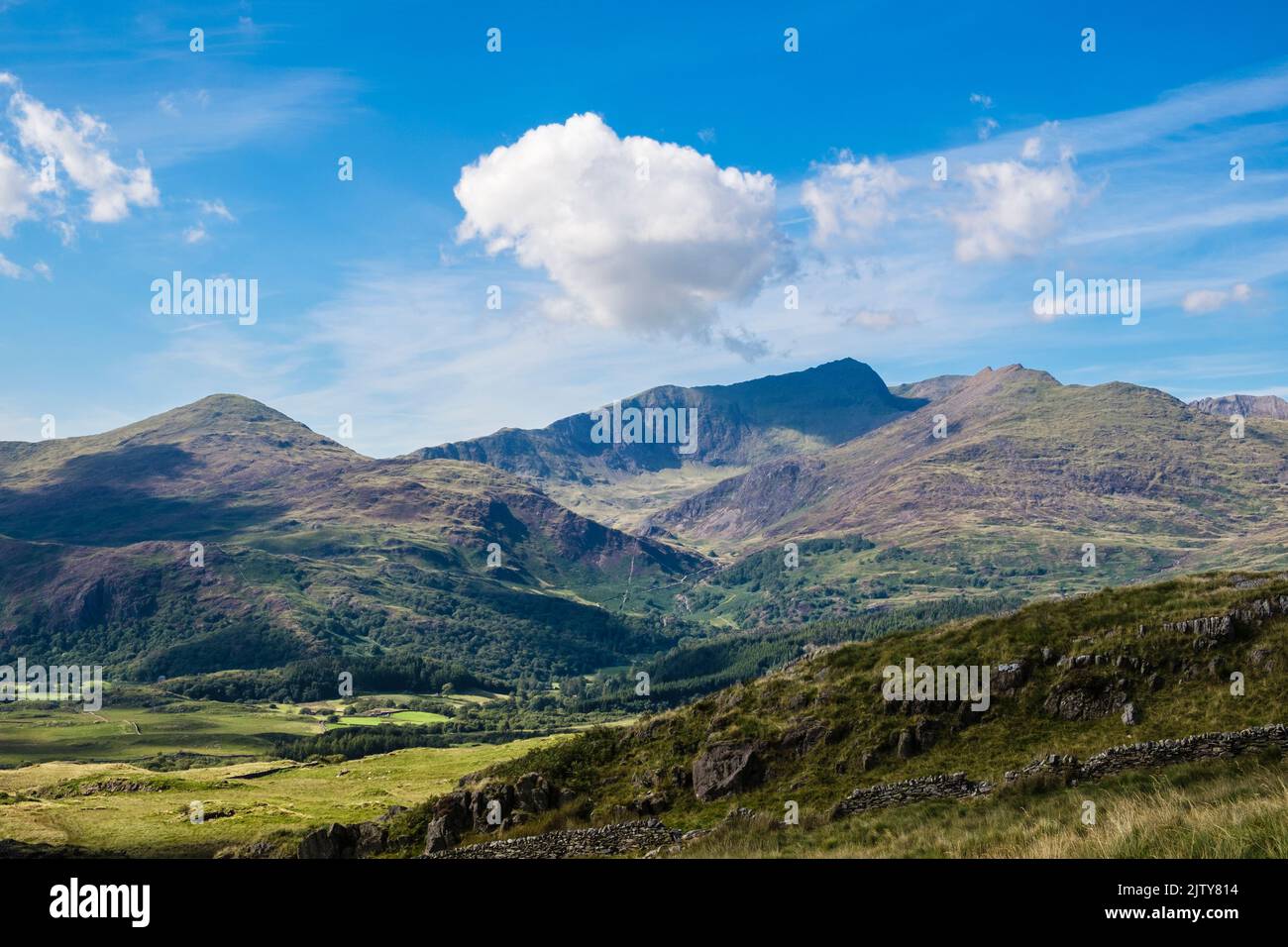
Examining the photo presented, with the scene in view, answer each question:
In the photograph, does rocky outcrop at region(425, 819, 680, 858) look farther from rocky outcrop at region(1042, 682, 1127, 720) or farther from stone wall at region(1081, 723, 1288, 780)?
rocky outcrop at region(1042, 682, 1127, 720)

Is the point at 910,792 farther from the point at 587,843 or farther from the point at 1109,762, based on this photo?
the point at 587,843

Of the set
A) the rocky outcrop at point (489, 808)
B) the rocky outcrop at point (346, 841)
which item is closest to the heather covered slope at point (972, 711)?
the rocky outcrop at point (489, 808)

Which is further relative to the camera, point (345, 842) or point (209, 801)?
point (209, 801)

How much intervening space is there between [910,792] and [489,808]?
29323mm

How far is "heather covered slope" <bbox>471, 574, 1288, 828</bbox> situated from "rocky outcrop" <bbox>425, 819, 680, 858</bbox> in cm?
322

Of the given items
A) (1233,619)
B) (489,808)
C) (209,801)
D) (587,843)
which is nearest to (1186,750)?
(1233,619)

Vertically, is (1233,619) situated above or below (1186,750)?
above

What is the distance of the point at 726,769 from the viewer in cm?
5422
